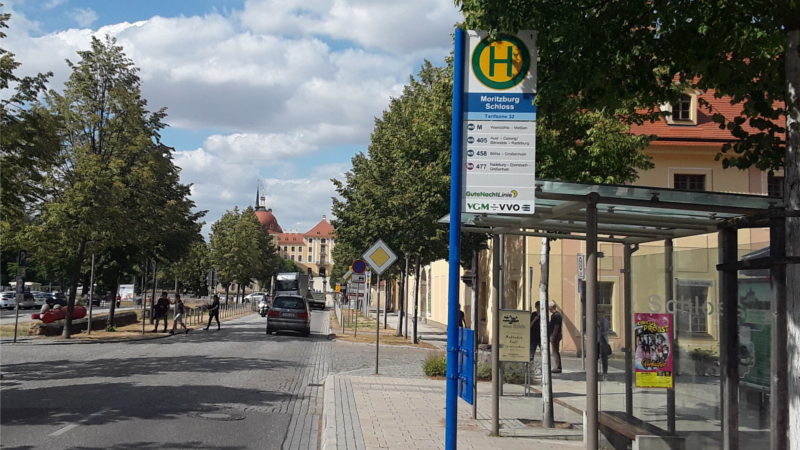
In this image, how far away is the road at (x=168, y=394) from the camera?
30.0ft

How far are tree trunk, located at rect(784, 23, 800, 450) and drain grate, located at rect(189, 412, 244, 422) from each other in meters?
7.56

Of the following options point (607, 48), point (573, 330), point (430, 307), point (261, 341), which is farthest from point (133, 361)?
point (430, 307)

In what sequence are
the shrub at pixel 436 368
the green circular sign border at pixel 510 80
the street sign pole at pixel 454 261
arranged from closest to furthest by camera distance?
the street sign pole at pixel 454 261
the green circular sign border at pixel 510 80
the shrub at pixel 436 368

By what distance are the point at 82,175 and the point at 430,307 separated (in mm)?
30846

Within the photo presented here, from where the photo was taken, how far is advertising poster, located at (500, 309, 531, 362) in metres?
10.9

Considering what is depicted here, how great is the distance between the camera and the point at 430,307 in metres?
54.0

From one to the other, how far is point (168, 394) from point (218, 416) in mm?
2616

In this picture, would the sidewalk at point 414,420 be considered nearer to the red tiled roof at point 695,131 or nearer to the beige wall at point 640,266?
the beige wall at point 640,266

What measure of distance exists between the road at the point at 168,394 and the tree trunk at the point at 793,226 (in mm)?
5629

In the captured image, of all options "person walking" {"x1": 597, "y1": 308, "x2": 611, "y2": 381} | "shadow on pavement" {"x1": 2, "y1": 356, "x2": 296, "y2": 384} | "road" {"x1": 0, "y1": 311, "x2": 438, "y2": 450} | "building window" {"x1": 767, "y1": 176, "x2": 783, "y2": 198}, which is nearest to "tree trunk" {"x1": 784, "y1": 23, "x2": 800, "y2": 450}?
"person walking" {"x1": 597, "y1": 308, "x2": 611, "y2": 381}

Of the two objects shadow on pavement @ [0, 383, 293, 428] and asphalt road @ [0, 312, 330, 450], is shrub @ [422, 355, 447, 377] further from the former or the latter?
shadow on pavement @ [0, 383, 293, 428]

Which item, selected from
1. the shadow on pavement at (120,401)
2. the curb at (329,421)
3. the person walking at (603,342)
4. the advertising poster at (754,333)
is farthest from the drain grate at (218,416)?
the advertising poster at (754,333)

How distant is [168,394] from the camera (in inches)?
517

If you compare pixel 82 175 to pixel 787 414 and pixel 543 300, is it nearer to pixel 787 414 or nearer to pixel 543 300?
pixel 543 300
